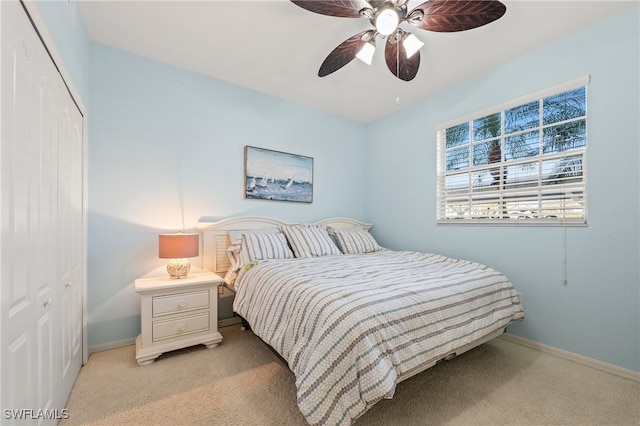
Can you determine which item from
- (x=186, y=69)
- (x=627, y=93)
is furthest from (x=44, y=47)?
(x=627, y=93)

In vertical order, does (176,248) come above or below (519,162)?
below

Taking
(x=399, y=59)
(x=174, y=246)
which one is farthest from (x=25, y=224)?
(x=399, y=59)

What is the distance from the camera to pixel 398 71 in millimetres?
2154

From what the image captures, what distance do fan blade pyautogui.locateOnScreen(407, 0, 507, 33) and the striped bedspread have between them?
1.63 meters

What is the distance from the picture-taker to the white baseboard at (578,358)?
6.26 ft

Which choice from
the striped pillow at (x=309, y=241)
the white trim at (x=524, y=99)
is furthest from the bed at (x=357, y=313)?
the white trim at (x=524, y=99)

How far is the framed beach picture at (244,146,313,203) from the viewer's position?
311cm

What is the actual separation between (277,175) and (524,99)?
2611mm

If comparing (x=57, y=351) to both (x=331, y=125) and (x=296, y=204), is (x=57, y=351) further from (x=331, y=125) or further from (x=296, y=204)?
(x=331, y=125)

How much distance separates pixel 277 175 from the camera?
3.30 meters

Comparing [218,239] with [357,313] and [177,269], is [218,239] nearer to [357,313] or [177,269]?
[177,269]

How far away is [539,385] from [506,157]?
75.9 inches

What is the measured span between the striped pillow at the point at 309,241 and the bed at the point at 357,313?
0.74ft

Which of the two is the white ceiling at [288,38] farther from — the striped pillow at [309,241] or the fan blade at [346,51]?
the striped pillow at [309,241]
